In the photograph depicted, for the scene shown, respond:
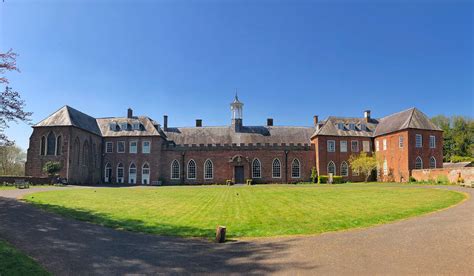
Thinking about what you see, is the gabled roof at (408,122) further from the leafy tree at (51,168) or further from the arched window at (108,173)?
the leafy tree at (51,168)

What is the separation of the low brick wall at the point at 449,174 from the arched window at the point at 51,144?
153 ft

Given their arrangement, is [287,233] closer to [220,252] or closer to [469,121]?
[220,252]

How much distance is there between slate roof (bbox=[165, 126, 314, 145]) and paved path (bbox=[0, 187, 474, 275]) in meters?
36.6

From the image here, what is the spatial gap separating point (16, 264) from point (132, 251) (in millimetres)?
2653

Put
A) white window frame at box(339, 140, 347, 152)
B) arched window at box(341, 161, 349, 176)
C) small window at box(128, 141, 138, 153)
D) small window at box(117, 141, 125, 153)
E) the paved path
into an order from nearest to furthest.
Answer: the paved path < arched window at box(341, 161, 349, 176) < white window frame at box(339, 140, 347, 152) < small window at box(128, 141, 138, 153) < small window at box(117, 141, 125, 153)

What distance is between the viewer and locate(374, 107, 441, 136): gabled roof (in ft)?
134

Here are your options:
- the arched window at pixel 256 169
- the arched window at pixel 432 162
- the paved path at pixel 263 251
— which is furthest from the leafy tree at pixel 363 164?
the paved path at pixel 263 251

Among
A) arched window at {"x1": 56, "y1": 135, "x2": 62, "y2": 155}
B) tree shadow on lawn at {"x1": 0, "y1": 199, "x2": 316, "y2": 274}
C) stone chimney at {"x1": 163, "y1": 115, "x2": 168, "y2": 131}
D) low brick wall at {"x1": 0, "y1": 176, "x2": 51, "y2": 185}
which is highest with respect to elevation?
stone chimney at {"x1": 163, "y1": 115, "x2": 168, "y2": 131}

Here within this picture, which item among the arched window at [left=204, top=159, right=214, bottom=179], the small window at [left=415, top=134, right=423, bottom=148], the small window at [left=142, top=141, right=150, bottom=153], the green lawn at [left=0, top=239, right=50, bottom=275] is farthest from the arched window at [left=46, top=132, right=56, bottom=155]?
the small window at [left=415, top=134, right=423, bottom=148]

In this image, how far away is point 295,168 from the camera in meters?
45.6

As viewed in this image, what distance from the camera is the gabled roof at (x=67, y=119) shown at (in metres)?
40.2

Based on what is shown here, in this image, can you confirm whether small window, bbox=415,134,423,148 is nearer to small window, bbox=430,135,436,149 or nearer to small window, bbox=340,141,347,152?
small window, bbox=430,135,436,149

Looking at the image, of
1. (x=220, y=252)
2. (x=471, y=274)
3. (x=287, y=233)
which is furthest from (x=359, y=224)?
(x=220, y=252)

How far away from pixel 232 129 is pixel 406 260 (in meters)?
43.2
